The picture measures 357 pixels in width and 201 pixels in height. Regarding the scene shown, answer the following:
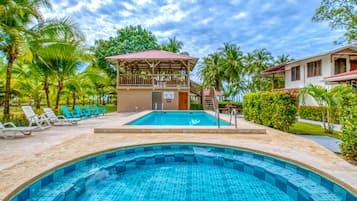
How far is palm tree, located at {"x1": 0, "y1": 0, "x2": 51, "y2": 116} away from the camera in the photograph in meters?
7.98

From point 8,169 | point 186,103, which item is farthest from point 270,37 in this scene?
point 8,169

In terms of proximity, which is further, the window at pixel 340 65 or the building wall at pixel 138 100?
the building wall at pixel 138 100

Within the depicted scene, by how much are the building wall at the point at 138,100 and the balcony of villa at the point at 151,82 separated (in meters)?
0.45

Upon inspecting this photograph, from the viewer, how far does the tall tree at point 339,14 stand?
58.3 feet

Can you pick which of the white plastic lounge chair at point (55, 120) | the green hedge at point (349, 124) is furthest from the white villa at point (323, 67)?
the white plastic lounge chair at point (55, 120)

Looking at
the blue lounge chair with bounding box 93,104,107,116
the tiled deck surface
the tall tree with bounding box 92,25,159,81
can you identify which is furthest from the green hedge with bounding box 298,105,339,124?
the tall tree with bounding box 92,25,159,81

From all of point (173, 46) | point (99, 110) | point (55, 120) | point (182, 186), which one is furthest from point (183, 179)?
point (173, 46)

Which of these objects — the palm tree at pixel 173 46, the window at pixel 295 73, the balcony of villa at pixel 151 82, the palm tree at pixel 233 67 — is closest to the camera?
the balcony of villa at pixel 151 82

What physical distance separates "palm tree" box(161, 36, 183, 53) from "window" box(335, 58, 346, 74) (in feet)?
80.4

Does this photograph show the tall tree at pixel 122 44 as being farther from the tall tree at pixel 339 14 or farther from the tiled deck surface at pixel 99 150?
the tiled deck surface at pixel 99 150

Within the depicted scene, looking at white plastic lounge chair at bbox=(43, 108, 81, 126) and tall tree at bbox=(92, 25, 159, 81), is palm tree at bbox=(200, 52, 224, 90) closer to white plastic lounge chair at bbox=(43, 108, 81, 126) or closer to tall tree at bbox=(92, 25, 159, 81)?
tall tree at bbox=(92, 25, 159, 81)

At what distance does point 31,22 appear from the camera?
10.2 meters

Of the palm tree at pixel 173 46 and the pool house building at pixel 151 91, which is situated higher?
the palm tree at pixel 173 46

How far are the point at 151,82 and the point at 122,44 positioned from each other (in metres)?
11.6
